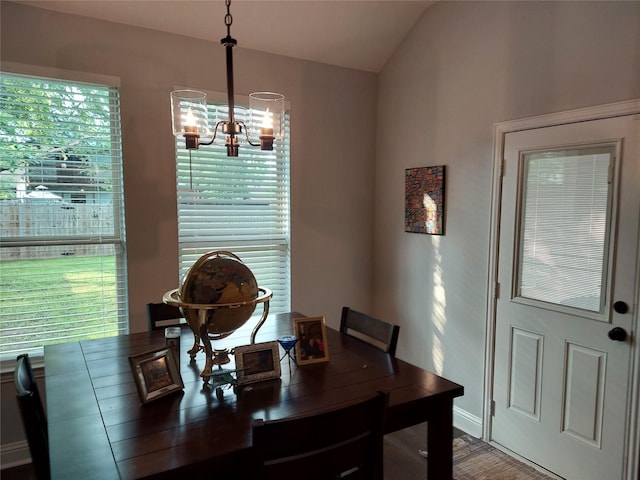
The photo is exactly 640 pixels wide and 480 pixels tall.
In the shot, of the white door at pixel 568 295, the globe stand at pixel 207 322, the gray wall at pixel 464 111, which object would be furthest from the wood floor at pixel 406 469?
the globe stand at pixel 207 322

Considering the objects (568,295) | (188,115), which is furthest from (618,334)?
(188,115)

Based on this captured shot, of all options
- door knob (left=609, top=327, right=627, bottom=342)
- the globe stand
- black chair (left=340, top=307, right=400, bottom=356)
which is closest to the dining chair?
the globe stand

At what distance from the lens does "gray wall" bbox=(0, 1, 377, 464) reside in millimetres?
2605

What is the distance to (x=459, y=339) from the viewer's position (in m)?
3.05

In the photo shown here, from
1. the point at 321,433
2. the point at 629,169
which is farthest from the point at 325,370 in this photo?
the point at 629,169

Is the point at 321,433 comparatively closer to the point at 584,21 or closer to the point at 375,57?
the point at 584,21

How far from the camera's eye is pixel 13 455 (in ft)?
8.48

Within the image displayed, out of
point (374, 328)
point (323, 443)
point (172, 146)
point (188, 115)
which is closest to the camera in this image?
point (323, 443)

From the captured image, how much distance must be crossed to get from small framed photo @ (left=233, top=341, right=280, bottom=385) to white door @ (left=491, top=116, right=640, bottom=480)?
1.72 meters

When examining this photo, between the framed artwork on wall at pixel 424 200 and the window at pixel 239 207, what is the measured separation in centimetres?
96

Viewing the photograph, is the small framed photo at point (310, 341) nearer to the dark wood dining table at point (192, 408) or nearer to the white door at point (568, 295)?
the dark wood dining table at point (192, 408)

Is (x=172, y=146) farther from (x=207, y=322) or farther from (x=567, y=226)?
(x=567, y=226)

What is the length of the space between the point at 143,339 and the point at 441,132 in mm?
2370

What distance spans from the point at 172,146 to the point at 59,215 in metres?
0.81
